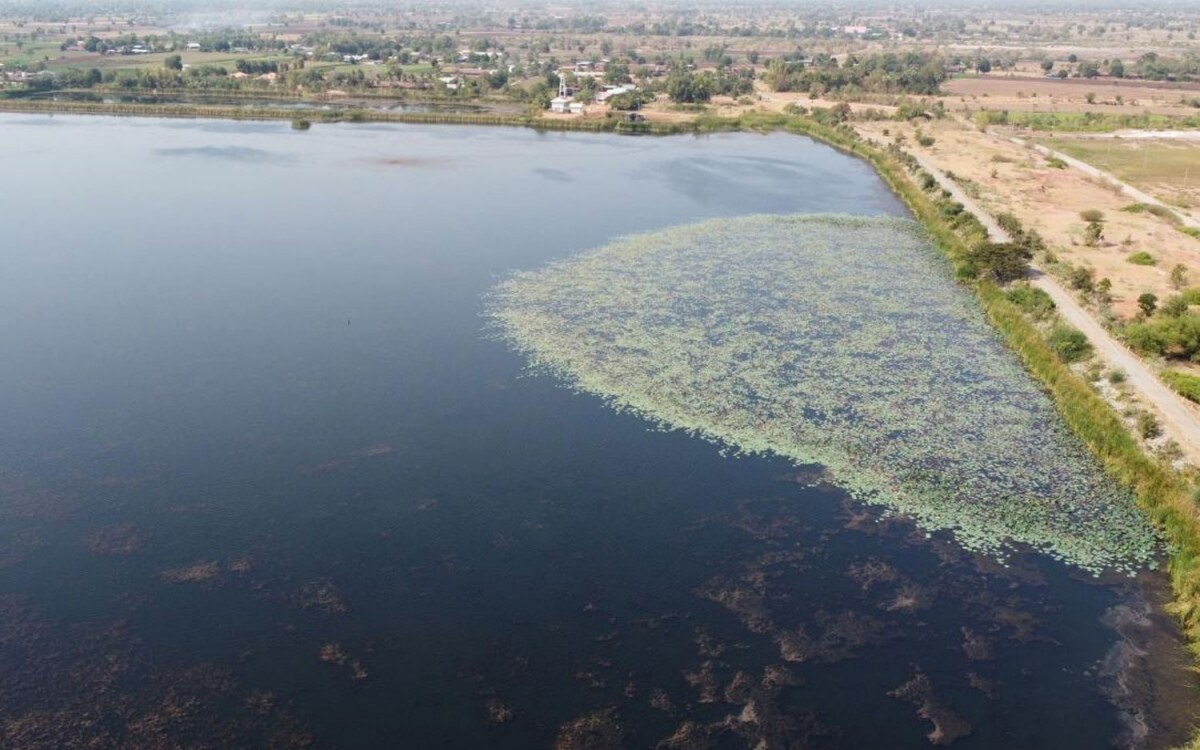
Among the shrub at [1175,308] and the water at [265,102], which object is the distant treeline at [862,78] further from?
the shrub at [1175,308]

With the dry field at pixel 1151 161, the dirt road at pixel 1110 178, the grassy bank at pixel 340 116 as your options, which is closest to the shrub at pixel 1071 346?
the dirt road at pixel 1110 178

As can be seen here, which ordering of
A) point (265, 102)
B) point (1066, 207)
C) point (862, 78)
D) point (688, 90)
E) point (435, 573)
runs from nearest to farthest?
point (435, 573) < point (1066, 207) < point (265, 102) < point (688, 90) < point (862, 78)

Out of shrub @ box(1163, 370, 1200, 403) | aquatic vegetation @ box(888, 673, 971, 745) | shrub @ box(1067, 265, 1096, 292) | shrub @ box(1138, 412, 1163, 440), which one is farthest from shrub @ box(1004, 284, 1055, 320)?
aquatic vegetation @ box(888, 673, 971, 745)

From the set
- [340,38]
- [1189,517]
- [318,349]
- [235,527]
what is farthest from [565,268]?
[340,38]

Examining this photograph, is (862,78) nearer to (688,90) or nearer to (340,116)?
(688,90)

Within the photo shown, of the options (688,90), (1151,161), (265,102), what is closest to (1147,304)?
(1151,161)

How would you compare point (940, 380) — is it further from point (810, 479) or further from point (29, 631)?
point (29, 631)
